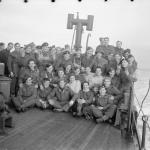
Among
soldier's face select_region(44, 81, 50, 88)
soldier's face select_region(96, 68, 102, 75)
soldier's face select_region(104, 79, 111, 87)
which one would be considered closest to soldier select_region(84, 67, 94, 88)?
soldier's face select_region(96, 68, 102, 75)

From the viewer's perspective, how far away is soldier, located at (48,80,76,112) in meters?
6.99

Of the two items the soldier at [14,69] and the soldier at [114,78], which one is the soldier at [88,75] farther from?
the soldier at [14,69]

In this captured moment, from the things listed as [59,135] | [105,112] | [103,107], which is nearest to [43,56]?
[103,107]

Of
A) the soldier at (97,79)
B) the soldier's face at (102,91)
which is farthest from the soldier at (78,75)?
the soldier's face at (102,91)

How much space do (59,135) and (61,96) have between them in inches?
88.9

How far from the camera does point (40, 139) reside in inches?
179

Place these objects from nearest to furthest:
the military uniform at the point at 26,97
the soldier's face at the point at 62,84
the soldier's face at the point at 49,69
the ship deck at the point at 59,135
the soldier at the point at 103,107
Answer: the ship deck at the point at 59,135 < the soldier at the point at 103,107 < the military uniform at the point at 26,97 < the soldier's face at the point at 62,84 < the soldier's face at the point at 49,69

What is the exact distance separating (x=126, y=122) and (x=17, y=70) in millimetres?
3306

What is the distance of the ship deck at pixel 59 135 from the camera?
4.29 meters

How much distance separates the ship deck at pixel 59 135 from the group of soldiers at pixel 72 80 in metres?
0.45

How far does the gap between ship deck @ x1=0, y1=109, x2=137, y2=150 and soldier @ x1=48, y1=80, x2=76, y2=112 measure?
Answer: 2.04 ft

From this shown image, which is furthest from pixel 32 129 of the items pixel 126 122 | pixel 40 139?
pixel 126 122

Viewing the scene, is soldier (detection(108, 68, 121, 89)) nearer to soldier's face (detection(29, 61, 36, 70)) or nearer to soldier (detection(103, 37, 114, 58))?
soldier (detection(103, 37, 114, 58))

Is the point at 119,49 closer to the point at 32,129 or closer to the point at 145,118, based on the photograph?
the point at 32,129
